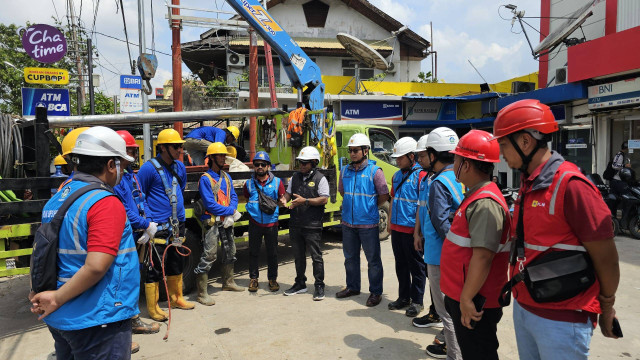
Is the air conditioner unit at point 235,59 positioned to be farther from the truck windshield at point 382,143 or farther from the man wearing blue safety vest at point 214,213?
the man wearing blue safety vest at point 214,213

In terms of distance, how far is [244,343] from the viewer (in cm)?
388

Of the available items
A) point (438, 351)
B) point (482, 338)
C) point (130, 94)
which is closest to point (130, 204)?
point (438, 351)

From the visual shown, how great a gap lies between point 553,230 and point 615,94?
33.1ft

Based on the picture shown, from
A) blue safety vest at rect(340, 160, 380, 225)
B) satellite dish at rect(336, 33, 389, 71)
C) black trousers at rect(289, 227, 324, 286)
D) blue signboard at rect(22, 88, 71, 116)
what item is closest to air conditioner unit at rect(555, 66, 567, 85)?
satellite dish at rect(336, 33, 389, 71)

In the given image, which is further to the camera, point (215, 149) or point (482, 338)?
point (215, 149)

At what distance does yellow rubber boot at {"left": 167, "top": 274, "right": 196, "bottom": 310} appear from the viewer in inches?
186

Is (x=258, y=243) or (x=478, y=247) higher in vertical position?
(x=478, y=247)

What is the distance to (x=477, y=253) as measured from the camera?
6.82 ft

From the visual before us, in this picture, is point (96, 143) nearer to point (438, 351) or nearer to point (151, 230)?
point (151, 230)

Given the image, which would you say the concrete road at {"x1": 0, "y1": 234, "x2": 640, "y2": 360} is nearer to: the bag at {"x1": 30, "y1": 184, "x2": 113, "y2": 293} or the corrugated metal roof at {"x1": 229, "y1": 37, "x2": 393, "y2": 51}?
the bag at {"x1": 30, "y1": 184, "x2": 113, "y2": 293}

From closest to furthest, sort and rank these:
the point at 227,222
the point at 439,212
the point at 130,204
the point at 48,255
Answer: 1. the point at 48,255
2. the point at 439,212
3. the point at 130,204
4. the point at 227,222

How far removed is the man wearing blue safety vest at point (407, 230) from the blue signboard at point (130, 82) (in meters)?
7.76

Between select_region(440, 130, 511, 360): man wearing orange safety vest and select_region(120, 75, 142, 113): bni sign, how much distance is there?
9.14 meters

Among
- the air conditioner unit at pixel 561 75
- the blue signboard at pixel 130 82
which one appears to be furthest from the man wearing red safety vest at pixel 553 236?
the air conditioner unit at pixel 561 75
